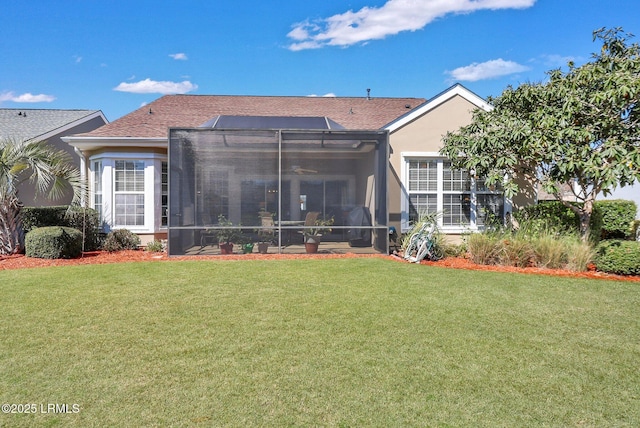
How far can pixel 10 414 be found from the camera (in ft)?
9.77

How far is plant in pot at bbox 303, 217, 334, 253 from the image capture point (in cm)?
1076

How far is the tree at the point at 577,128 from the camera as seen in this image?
8445mm

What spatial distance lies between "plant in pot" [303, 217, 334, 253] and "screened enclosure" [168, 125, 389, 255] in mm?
26

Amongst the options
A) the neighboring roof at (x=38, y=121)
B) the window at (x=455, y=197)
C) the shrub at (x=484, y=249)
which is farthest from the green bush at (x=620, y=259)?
the neighboring roof at (x=38, y=121)

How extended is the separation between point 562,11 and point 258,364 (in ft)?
44.7

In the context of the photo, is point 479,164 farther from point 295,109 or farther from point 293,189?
point 295,109

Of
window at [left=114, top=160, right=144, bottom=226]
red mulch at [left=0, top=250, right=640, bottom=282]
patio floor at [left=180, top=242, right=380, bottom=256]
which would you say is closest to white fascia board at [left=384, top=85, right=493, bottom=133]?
patio floor at [left=180, top=242, right=380, bottom=256]

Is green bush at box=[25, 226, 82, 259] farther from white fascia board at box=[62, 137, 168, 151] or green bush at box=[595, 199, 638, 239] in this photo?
green bush at box=[595, 199, 638, 239]

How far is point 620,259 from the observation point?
851cm

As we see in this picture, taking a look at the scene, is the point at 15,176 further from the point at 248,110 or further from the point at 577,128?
the point at 577,128

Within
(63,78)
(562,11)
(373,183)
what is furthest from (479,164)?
(63,78)

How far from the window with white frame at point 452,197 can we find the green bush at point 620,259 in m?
3.17

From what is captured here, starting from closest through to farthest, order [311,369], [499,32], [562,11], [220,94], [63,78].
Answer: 1. [311,369]
2. [562,11]
3. [499,32]
4. [220,94]
5. [63,78]

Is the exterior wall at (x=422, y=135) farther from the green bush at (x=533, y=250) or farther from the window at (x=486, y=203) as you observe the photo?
the green bush at (x=533, y=250)
